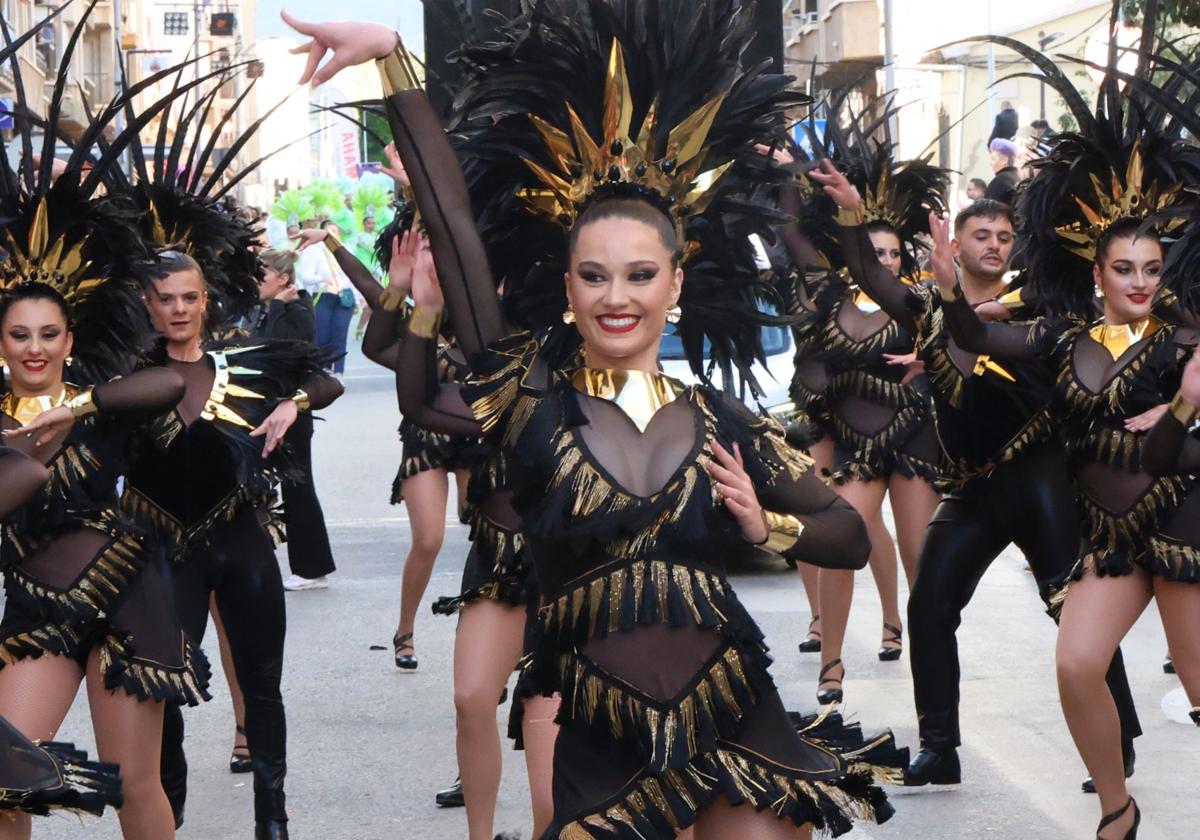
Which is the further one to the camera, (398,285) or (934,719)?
(934,719)

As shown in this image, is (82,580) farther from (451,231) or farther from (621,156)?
(621,156)

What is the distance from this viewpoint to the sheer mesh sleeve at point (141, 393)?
563 cm

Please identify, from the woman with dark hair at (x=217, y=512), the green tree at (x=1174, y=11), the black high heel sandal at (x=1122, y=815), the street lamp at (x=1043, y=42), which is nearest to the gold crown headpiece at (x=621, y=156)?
the woman with dark hair at (x=217, y=512)

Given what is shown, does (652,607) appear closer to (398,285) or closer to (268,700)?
(398,285)

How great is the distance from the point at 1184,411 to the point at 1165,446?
14cm

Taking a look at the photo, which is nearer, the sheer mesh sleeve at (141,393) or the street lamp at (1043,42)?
the sheer mesh sleeve at (141,393)

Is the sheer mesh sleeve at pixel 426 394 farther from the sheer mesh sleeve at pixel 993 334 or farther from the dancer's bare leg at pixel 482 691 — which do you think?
the sheer mesh sleeve at pixel 993 334

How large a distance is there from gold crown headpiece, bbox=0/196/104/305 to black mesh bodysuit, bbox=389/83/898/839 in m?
1.87

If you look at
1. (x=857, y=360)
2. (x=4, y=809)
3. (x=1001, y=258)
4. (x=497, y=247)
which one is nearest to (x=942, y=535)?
(x=1001, y=258)

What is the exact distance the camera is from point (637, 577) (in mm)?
3984

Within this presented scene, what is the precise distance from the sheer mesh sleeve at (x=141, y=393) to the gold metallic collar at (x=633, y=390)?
1.96m

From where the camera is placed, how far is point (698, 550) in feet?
13.2

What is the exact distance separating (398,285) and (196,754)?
360cm

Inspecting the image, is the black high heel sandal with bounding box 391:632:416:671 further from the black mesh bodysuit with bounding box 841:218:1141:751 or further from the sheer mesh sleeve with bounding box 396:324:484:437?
the sheer mesh sleeve with bounding box 396:324:484:437
